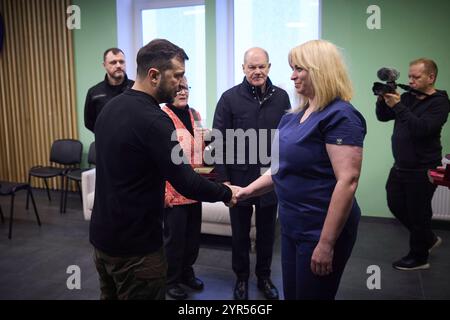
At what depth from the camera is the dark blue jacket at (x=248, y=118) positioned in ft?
9.02

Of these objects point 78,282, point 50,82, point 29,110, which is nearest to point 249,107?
point 78,282

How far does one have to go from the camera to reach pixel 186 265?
297 centimetres

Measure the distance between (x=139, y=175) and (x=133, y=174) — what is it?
0.9 inches

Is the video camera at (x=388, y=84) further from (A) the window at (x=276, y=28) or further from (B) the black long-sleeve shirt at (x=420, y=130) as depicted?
(A) the window at (x=276, y=28)

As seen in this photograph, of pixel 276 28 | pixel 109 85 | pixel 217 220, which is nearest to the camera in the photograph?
pixel 217 220

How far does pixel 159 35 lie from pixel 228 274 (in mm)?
3474

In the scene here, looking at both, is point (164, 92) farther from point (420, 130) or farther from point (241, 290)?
point (420, 130)

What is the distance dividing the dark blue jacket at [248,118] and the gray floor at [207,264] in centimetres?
84

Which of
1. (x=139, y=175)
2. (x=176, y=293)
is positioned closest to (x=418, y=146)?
(x=176, y=293)

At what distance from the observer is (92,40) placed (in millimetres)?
5309

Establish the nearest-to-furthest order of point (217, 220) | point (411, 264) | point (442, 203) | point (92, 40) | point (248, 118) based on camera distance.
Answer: point (248, 118)
point (411, 264)
point (217, 220)
point (442, 203)
point (92, 40)

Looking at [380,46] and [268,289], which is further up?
[380,46]

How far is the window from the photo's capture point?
4.63 m

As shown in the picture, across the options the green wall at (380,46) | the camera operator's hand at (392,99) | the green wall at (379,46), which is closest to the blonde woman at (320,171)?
the camera operator's hand at (392,99)
